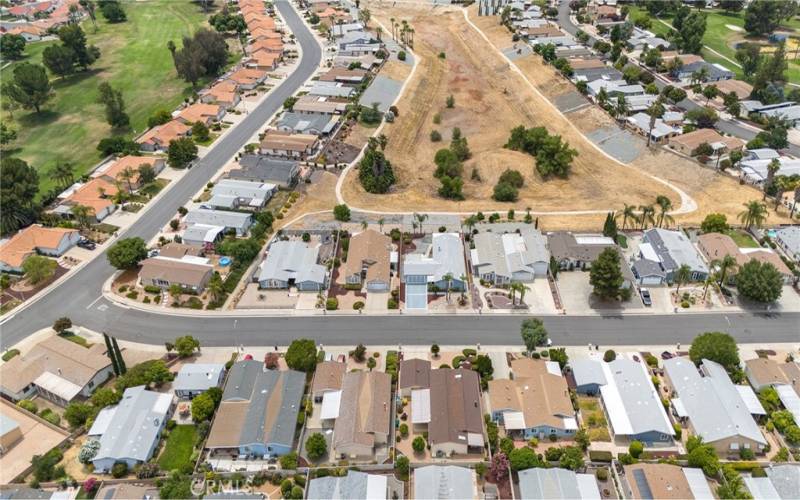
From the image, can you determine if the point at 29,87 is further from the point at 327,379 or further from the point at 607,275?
the point at 607,275

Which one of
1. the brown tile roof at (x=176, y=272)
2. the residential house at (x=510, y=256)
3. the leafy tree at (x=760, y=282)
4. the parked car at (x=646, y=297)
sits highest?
the leafy tree at (x=760, y=282)

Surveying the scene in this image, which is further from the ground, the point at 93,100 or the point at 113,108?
the point at 113,108

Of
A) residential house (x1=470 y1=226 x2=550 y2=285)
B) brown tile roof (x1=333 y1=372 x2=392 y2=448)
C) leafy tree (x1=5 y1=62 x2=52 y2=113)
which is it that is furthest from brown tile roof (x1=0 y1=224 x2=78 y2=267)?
residential house (x1=470 y1=226 x2=550 y2=285)

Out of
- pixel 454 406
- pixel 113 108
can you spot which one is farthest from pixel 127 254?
pixel 113 108

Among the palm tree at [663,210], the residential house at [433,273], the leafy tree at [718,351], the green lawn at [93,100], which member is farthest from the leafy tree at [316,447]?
the green lawn at [93,100]

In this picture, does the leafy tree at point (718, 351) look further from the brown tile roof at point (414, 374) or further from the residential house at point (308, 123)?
the residential house at point (308, 123)
